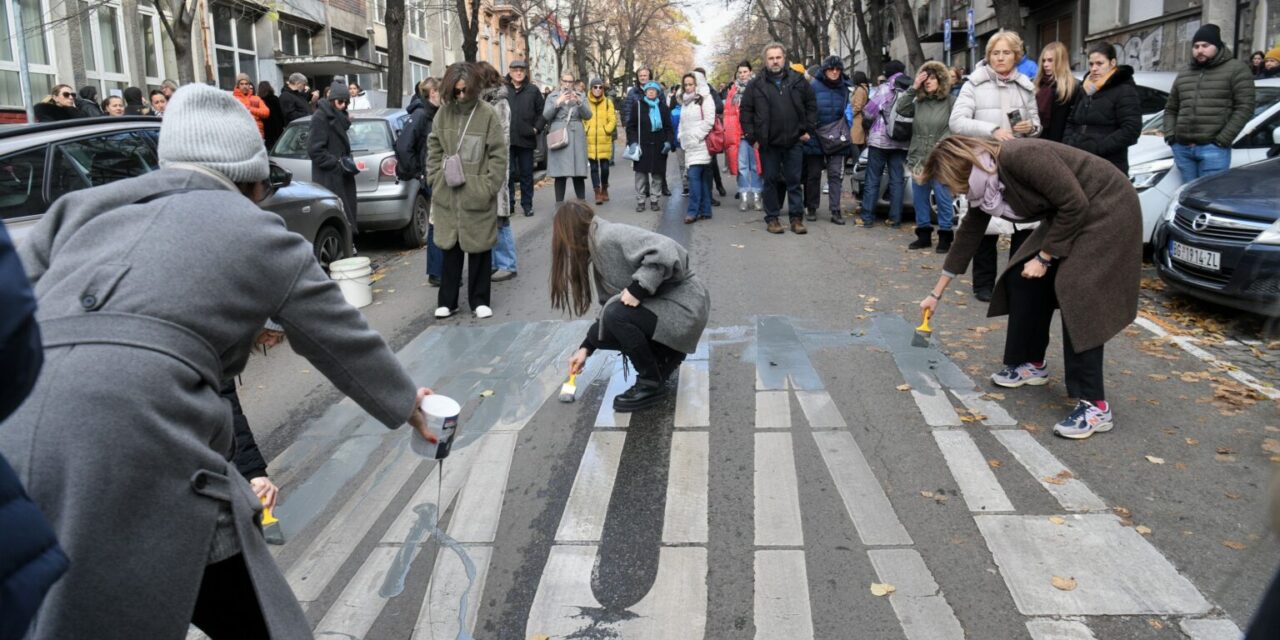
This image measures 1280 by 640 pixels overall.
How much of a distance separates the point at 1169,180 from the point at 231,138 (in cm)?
943

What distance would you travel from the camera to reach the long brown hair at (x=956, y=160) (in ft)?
17.4

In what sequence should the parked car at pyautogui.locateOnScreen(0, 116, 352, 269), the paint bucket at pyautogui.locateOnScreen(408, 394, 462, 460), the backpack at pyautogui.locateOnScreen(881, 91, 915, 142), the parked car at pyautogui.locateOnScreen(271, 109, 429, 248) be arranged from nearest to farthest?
the paint bucket at pyautogui.locateOnScreen(408, 394, 462, 460), the parked car at pyautogui.locateOnScreen(0, 116, 352, 269), the backpack at pyautogui.locateOnScreen(881, 91, 915, 142), the parked car at pyautogui.locateOnScreen(271, 109, 429, 248)

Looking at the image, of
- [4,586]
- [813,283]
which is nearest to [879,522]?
[4,586]

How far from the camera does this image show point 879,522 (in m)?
4.19

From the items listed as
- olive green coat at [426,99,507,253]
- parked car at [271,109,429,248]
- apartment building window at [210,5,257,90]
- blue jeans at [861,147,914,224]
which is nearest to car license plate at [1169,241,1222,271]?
blue jeans at [861,147,914,224]

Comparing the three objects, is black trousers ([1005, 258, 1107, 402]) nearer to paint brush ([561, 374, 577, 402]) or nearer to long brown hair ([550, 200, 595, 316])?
long brown hair ([550, 200, 595, 316])

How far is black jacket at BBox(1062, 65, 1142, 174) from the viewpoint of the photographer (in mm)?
8219

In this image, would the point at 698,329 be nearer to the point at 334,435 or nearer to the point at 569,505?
the point at 569,505

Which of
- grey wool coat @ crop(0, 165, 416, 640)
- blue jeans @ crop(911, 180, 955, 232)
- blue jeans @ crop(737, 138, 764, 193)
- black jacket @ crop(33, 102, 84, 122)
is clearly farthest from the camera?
blue jeans @ crop(737, 138, 764, 193)

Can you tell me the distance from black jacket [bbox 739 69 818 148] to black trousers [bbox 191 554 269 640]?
983 cm

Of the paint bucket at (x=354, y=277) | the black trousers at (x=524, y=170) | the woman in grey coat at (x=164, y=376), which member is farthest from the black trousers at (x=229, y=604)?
the black trousers at (x=524, y=170)

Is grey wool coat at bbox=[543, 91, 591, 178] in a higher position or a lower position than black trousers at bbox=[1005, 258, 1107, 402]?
higher

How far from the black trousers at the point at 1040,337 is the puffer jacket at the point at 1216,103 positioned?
4703 millimetres

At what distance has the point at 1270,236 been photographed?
6.89 m
